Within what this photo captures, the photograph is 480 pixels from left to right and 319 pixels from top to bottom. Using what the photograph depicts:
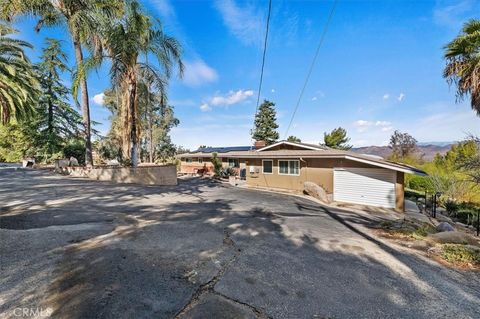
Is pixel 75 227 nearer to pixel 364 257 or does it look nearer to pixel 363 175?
pixel 364 257

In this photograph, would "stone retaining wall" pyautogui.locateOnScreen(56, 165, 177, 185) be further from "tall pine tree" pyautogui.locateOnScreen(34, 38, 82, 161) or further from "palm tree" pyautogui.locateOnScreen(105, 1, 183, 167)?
"tall pine tree" pyautogui.locateOnScreen(34, 38, 82, 161)

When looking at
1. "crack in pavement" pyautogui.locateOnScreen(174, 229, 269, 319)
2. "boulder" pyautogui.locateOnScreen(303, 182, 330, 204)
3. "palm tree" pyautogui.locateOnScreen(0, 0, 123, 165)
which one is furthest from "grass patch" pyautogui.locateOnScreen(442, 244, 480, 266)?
"palm tree" pyautogui.locateOnScreen(0, 0, 123, 165)

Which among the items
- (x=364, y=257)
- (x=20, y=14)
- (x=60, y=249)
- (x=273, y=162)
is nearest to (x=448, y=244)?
(x=364, y=257)

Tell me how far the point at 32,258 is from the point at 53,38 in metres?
24.3

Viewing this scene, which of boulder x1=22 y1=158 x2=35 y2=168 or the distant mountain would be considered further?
the distant mountain

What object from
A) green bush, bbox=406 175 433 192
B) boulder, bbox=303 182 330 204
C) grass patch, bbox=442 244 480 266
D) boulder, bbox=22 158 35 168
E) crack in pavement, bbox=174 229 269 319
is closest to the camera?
crack in pavement, bbox=174 229 269 319

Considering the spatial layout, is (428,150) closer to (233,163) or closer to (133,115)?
(233,163)

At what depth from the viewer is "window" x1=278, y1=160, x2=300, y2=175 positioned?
15741mm

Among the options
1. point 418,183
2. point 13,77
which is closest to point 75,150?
point 13,77

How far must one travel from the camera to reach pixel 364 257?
4867 millimetres

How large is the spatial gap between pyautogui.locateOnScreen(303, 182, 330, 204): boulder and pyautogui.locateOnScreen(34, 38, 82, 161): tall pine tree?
21.8m

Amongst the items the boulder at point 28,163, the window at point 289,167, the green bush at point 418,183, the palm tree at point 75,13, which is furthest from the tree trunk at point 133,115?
the green bush at point 418,183

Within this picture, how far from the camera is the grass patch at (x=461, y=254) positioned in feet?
16.3

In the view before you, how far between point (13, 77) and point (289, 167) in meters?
17.2
